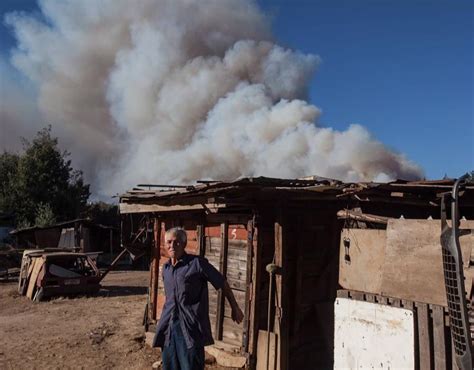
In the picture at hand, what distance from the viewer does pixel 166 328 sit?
3.92 m

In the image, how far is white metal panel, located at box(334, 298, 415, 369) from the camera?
392 cm

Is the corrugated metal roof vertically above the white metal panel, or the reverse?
the corrugated metal roof

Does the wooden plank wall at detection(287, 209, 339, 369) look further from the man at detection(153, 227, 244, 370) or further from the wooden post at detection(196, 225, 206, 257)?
the man at detection(153, 227, 244, 370)

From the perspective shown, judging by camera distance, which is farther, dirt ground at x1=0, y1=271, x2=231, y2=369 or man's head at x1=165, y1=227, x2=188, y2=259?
dirt ground at x1=0, y1=271, x2=231, y2=369

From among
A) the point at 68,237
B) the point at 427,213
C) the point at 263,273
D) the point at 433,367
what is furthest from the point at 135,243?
the point at 68,237

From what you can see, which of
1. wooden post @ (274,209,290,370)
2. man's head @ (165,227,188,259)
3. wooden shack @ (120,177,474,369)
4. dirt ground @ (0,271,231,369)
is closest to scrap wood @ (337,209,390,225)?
wooden shack @ (120,177,474,369)

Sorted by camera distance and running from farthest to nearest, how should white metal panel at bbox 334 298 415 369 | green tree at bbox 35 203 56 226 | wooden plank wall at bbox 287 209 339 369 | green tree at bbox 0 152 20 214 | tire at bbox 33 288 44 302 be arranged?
green tree at bbox 0 152 20 214 → green tree at bbox 35 203 56 226 → tire at bbox 33 288 44 302 → wooden plank wall at bbox 287 209 339 369 → white metal panel at bbox 334 298 415 369

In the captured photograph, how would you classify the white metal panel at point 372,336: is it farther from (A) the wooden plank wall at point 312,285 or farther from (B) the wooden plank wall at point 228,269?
(B) the wooden plank wall at point 228,269

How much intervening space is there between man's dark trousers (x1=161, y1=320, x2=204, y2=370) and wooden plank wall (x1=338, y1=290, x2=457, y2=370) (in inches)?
74.1

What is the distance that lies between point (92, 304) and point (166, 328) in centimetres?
952

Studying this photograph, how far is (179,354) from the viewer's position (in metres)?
3.79

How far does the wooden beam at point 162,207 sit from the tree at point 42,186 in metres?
22.9

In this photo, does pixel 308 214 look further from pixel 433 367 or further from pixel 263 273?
pixel 433 367

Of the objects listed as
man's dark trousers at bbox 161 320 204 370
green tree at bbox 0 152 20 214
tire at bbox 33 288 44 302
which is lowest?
tire at bbox 33 288 44 302
